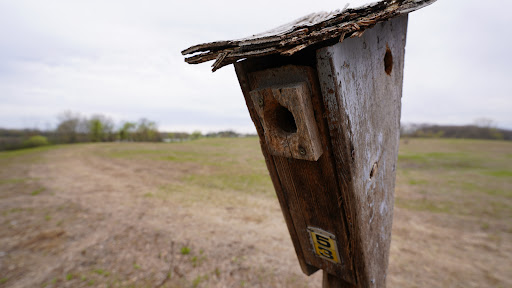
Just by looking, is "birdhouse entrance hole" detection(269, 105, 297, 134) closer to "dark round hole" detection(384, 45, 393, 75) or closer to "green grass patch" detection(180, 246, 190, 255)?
"dark round hole" detection(384, 45, 393, 75)

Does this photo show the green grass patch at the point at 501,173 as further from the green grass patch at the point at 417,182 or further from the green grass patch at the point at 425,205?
the green grass patch at the point at 425,205

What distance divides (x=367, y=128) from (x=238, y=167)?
11.5 m

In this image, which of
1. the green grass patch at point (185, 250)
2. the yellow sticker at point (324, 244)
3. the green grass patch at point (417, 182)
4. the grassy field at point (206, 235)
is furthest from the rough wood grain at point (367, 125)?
the green grass patch at point (417, 182)

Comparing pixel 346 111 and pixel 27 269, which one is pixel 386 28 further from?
pixel 27 269

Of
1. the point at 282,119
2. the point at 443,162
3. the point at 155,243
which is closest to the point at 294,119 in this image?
the point at 282,119

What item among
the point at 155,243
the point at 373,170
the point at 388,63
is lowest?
the point at 155,243

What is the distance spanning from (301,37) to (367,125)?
1.84ft

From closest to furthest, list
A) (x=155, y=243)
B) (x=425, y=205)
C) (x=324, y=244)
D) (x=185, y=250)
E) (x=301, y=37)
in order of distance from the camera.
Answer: (x=301, y=37), (x=324, y=244), (x=185, y=250), (x=155, y=243), (x=425, y=205)

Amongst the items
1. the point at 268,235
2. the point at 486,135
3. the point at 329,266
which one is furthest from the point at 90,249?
the point at 486,135

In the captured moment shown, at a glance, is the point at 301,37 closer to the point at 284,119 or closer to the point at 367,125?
the point at 284,119

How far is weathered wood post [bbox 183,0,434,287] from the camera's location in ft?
2.68

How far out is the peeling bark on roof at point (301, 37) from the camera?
0.73 meters

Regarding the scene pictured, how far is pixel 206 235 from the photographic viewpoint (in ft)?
16.3

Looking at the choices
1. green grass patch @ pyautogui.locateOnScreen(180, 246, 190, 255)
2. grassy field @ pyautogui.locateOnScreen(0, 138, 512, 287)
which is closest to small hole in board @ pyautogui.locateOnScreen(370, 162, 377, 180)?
grassy field @ pyautogui.locateOnScreen(0, 138, 512, 287)
